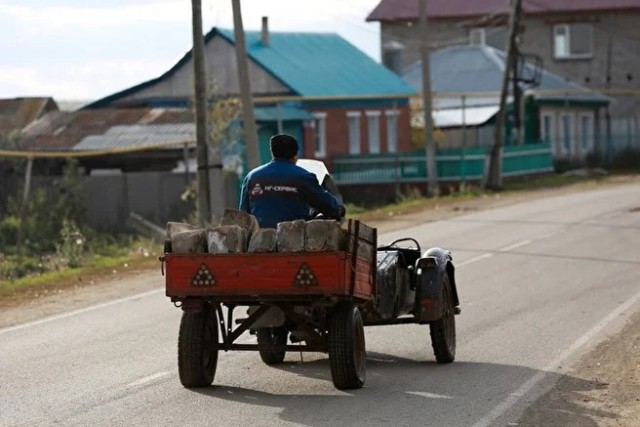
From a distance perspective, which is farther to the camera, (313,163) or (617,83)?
(617,83)

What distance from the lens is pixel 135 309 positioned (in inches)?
688

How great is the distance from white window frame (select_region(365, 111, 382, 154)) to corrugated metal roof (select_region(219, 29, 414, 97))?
96 cm

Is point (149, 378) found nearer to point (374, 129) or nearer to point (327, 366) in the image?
point (327, 366)

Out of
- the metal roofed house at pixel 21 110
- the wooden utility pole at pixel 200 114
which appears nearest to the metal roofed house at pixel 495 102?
the metal roofed house at pixel 21 110

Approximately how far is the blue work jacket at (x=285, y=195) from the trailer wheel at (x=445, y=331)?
65.3 inches

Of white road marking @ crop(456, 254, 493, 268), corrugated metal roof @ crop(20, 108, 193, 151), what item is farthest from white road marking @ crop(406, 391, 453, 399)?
corrugated metal roof @ crop(20, 108, 193, 151)

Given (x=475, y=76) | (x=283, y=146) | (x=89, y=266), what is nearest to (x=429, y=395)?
(x=283, y=146)

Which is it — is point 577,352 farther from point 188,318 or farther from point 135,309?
point 135,309

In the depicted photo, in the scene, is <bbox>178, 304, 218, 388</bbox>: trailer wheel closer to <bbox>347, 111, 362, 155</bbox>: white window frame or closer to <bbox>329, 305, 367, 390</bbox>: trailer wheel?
<bbox>329, 305, 367, 390</bbox>: trailer wheel

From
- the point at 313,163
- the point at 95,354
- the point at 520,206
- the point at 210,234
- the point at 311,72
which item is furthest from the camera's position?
the point at 311,72

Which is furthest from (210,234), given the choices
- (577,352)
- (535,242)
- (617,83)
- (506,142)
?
(617,83)

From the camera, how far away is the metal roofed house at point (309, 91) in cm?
4959

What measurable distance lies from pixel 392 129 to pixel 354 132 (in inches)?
116

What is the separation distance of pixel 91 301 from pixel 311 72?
112 feet
